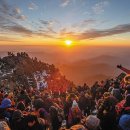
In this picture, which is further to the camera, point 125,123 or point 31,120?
point 31,120

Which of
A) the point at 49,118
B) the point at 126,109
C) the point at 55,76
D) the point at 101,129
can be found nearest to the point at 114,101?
the point at 126,109

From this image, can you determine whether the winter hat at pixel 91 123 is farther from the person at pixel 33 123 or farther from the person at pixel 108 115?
the person at pixel 33 123

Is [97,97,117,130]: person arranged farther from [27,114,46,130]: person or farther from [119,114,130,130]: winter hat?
[27,114,46,130]: person

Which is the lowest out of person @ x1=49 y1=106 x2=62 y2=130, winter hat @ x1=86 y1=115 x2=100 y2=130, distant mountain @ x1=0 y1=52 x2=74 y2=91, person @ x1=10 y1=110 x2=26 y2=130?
distant mountain @ x1=0 y1=52 x2=74 y2=91

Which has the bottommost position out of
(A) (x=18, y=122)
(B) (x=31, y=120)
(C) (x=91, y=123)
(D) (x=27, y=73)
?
(D) (x=27, y=73)

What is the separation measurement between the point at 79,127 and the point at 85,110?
9.90 m

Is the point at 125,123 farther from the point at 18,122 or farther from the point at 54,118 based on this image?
the point at 54,118

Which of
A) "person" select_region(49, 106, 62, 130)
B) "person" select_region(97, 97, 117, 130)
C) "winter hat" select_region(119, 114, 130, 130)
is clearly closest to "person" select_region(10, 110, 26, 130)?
"person" select_region(49, 106, 62, 130)

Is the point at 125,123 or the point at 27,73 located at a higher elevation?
the point at 125,123

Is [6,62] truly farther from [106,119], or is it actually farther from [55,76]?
[106,119]

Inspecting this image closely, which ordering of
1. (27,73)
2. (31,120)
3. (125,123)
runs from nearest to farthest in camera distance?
(125,123)
(31,120)
(27,73)

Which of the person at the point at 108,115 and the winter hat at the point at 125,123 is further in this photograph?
the person at the point at 108,115

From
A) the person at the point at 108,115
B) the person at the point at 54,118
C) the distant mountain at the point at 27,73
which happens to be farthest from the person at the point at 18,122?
the distant mountain at the point at 27,73

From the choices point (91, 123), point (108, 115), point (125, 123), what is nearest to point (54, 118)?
point (108, 115)
